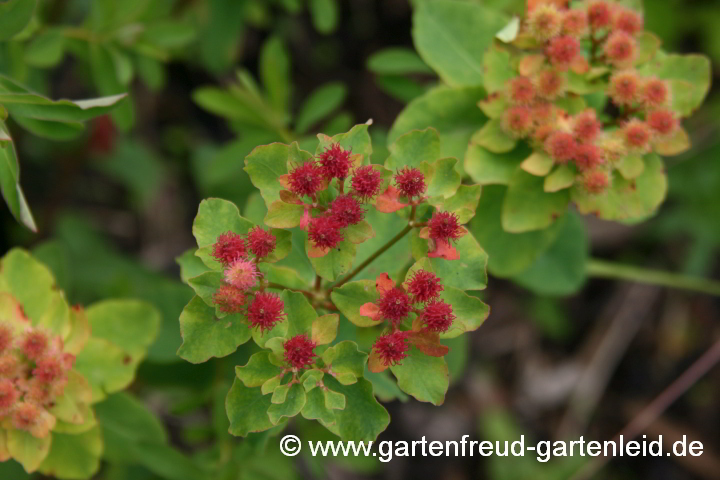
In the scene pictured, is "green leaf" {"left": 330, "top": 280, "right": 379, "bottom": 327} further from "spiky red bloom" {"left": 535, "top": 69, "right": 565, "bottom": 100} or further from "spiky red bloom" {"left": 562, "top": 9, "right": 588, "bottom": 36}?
"spiky red bloom" {"left": 562, "top": 9, "right": 588, "bottom": 36}

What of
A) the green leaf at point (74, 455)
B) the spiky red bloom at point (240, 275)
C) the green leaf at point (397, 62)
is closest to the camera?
the spiky red bloom at point (240, 275)

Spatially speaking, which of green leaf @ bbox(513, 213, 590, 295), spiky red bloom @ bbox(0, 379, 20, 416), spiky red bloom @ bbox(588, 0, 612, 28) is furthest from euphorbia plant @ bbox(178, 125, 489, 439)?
green leaf @ bbox(513, 213, 590, 295)

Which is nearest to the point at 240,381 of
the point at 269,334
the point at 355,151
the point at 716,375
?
the point at 269,334

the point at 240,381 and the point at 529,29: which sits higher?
the point at 529,29

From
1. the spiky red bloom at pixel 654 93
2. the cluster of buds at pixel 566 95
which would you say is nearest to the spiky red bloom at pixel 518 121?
the cluster of buds at pixel 566 95

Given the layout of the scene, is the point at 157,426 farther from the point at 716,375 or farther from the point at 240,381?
the point at 716,375

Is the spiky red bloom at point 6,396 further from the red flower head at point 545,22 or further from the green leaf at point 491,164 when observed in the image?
the red flower head at point 545,22
